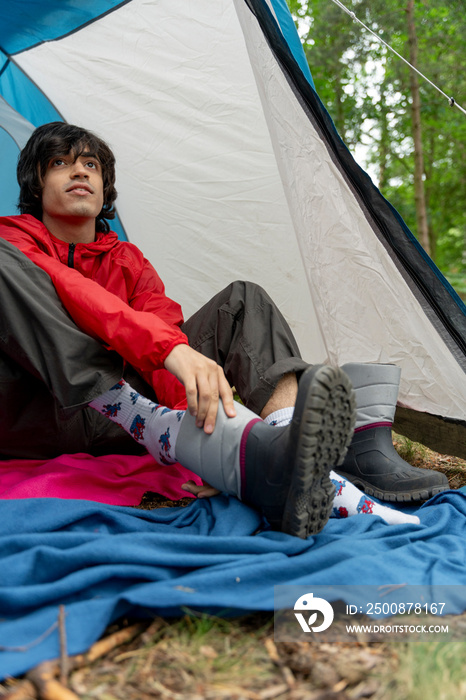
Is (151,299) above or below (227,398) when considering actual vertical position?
above

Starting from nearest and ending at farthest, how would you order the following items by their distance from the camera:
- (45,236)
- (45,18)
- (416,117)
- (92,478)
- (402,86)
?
(92,478)
(45,236)
(45,18)
(416,117)
(402,86)

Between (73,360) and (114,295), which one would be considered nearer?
(73,360)

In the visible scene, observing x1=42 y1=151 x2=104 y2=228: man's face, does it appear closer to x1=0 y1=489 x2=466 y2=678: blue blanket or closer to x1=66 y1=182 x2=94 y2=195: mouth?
x1=66 y1=182 x2=94 y2=195: mouth

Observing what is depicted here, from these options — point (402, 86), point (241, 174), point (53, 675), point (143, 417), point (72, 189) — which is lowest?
point (53, 675)

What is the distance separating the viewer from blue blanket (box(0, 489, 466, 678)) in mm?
905

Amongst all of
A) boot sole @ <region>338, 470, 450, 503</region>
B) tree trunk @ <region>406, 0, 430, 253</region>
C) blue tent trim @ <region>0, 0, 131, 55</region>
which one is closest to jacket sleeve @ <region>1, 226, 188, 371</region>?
boot sole @ <region>338, 470, 450, 503</region>

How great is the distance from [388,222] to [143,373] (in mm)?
809

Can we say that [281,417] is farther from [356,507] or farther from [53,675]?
[53,675]

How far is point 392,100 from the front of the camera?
20.0 ft

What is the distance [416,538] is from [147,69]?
6.05 ft

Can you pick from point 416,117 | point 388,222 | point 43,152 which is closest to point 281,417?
point 388,222

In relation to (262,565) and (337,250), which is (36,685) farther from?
(337,250)

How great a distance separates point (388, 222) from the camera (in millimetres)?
1641

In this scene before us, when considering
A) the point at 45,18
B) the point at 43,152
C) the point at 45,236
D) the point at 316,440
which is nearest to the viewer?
the point at 316,440
